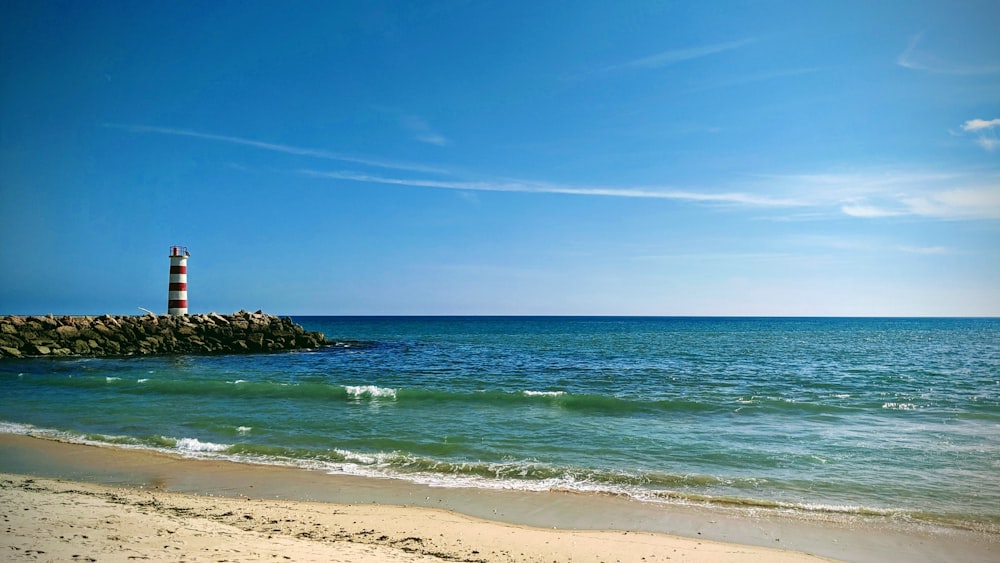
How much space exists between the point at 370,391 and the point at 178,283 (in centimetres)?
2536

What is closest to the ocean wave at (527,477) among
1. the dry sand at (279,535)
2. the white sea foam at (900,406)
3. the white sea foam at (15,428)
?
the white sea foam at (15,428)

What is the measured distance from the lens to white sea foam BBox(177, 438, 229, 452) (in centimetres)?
1167

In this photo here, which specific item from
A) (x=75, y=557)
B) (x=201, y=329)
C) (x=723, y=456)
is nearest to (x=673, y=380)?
(x=723, y=456)

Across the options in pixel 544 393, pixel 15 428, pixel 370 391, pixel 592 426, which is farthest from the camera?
pixel 370 391

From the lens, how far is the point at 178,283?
3753cm

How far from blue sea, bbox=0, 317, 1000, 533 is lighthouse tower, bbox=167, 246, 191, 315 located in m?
10.9

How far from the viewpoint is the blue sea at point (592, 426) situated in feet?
→ 30.7

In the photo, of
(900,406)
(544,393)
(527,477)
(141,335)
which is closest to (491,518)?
(527,477)

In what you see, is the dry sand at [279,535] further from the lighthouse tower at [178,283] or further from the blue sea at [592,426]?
the lighthouse tower at [178,283]

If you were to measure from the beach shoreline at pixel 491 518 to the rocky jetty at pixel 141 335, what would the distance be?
89.6 ft

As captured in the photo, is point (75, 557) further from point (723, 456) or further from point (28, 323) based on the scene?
point (28, 323)

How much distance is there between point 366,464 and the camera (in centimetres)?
1059

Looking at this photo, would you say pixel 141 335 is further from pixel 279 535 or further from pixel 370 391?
pixel 279 535

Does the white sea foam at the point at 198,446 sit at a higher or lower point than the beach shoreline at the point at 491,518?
lower
